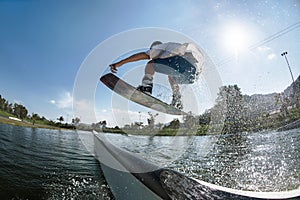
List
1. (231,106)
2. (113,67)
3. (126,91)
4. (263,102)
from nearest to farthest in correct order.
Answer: (113,67), (126,91), (231,106), (263,102)

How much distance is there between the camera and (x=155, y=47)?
3.09m

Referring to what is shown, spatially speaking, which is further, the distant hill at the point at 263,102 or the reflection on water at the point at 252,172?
the distant hill at the point at 263,102

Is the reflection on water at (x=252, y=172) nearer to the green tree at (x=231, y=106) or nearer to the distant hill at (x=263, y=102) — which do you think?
the green tree at (x=231, y=106)

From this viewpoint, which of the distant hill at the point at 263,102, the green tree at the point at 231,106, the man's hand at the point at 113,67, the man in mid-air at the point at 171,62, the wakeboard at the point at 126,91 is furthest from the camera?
the distant hill at the point at 263,102

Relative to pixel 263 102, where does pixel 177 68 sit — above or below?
below

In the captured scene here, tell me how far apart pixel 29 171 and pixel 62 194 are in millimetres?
988

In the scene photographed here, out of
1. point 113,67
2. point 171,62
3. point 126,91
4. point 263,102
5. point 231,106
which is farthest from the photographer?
point 263,102

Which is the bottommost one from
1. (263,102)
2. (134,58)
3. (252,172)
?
(252,172)

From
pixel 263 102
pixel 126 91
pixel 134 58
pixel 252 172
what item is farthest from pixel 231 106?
pixel 134 58

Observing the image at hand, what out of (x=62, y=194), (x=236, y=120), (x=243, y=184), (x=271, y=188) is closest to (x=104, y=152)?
(x=62, y=194)

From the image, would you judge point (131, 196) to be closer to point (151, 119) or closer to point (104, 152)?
point (104, 152)

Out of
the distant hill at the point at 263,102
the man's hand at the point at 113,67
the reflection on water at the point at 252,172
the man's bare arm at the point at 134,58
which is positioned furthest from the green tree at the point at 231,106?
the man's hand at the point at 113,67

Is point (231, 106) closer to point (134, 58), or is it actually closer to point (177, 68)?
point (177, 68)

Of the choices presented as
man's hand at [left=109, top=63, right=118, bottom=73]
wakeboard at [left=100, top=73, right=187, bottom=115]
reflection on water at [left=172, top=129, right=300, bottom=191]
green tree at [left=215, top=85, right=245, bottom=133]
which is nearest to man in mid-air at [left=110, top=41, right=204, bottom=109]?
man's hand at [left=109, top=63, right=118, bottom=73]
